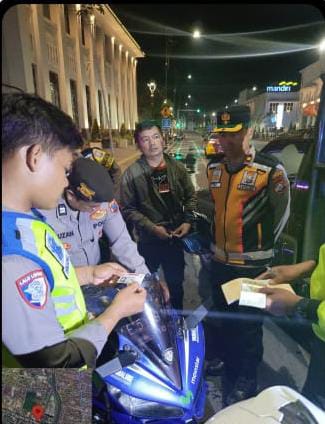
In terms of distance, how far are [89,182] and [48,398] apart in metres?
0.71

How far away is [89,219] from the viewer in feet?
4.60

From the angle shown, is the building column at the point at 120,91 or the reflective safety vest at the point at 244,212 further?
the reflective safety vest at the point at 244,212

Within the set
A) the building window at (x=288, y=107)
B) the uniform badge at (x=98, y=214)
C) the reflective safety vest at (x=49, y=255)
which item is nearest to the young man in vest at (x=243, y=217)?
the building window at (x=288, y=107)

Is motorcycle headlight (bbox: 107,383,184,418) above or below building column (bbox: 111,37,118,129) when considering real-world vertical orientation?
below

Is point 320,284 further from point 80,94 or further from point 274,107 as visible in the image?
point 80,94

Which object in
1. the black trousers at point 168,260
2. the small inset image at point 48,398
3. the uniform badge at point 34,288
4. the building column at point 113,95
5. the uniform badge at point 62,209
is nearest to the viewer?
the uniform badge at point 34,288

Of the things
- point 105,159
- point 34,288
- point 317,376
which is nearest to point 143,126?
point 105,159

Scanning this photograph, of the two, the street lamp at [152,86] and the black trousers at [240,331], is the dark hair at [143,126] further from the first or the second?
the black trousers at [240,331]

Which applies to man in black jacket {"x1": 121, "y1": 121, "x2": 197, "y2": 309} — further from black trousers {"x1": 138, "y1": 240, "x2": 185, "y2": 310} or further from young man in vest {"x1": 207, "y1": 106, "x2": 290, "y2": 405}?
young man in vest {"x1": 207, "y1": 106, "x2": 290, "y2": 405}

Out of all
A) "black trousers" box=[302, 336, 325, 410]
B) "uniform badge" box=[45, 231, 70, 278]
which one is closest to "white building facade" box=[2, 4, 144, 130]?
"uniform badge" box=[45, 231, 70, 278]

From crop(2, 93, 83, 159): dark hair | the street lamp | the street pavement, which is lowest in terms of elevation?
the street pavement

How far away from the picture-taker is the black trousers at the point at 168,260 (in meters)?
2.35

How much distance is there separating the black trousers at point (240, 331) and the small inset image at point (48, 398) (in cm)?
113

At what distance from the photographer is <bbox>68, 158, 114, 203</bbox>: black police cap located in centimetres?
120
